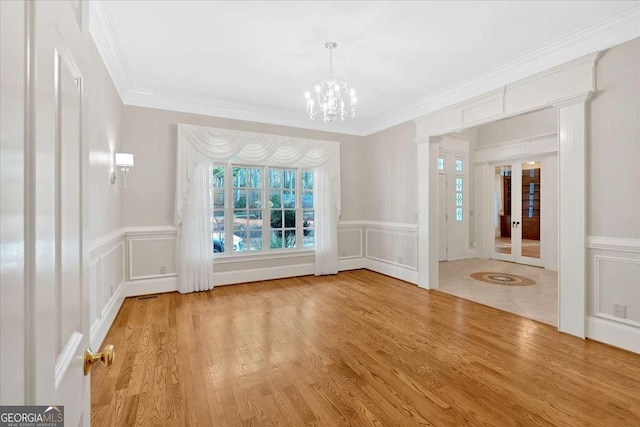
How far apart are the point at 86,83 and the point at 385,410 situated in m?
2.24

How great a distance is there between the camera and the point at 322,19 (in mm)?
2750

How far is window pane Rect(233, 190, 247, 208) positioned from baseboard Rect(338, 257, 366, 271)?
7.08ft

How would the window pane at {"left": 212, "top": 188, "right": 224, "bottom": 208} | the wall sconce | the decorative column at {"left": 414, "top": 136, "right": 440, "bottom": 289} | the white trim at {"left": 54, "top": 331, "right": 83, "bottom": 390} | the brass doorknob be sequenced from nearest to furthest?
the white trim at {"left": 54, "top": 331, "right": 83, "bottom": 390}
the brass doorknob
the wall sconce
the decorative column at {"left": 414, "top": 136, "right": 440, "bottom": 289}
the window pane at {"left": 212, "top": 188, "right": 224, "bottom": 208}

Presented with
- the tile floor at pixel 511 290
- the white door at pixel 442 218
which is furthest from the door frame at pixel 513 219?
the white door at pixel 442 218

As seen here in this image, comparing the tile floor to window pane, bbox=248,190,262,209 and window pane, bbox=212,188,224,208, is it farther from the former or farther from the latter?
window pane, bbox=212,188,224,208

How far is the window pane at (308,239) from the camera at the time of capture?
5.76 m

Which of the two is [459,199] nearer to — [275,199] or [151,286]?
[275,199]

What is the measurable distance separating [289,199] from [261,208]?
0.56m

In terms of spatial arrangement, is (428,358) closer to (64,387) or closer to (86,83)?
(64,387)

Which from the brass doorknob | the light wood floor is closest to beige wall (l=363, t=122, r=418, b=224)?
the light wood floor

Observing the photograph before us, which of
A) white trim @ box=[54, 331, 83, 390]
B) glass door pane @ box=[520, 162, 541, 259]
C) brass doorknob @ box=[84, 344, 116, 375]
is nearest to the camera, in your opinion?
white trim @ box=[54, 331, 83, 390]

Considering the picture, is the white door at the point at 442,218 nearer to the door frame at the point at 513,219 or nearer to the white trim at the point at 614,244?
the door frame at the point at 513,219

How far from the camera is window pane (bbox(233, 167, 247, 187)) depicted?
16.9 feet

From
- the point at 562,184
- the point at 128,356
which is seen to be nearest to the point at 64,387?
the point at 128,356
